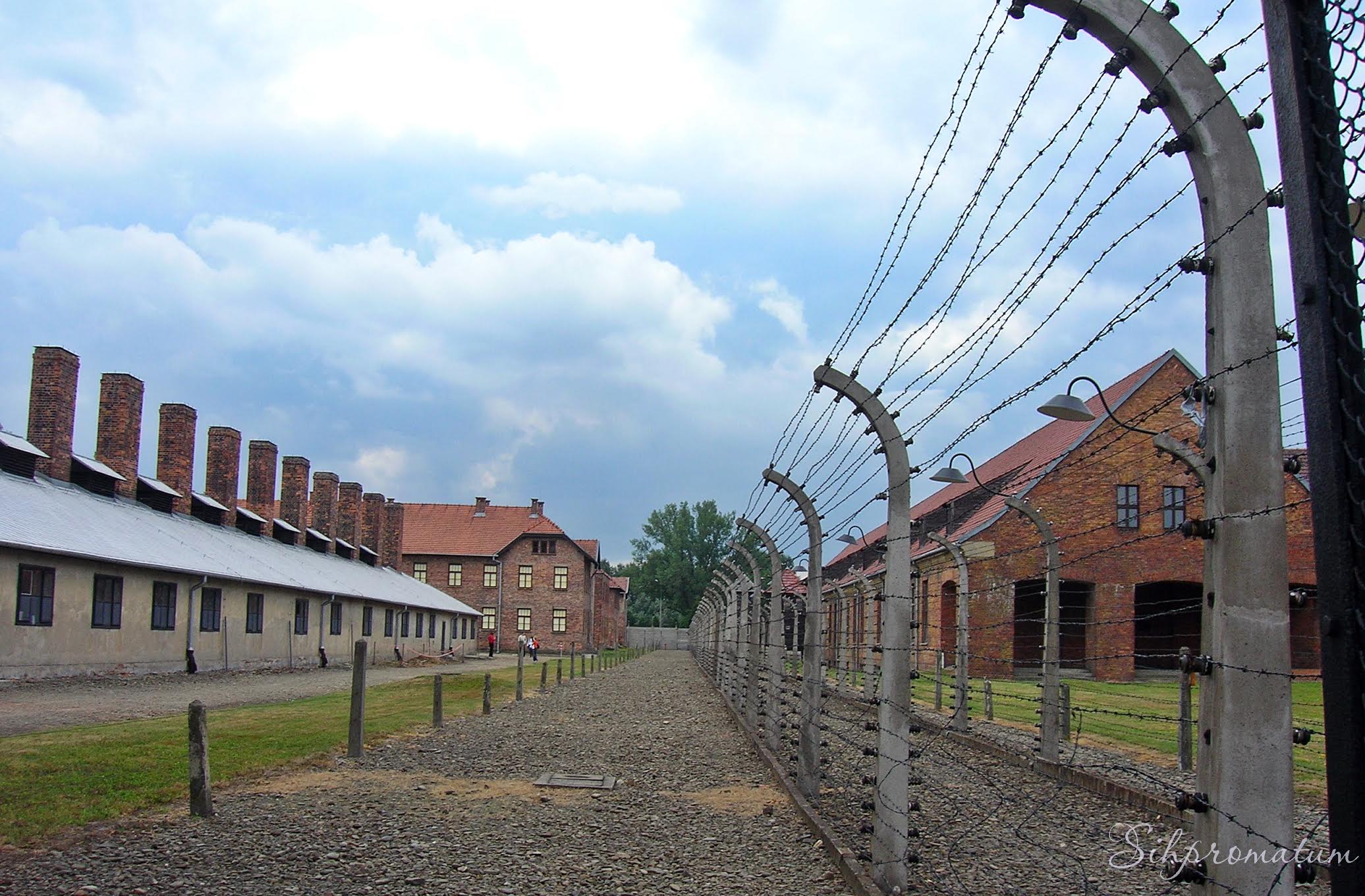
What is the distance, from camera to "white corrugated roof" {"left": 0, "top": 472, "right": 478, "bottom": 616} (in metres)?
23.0

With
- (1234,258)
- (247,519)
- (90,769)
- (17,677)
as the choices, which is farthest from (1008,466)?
(1234,258)

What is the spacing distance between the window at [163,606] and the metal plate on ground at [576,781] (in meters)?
18.9

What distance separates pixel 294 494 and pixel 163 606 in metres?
18.7

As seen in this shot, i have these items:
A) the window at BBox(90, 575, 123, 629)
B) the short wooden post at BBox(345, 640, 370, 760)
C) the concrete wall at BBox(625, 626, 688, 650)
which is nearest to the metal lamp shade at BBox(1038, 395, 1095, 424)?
the short wooden post at BBox(345, 640, 370, 760)

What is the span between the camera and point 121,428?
32.0 m

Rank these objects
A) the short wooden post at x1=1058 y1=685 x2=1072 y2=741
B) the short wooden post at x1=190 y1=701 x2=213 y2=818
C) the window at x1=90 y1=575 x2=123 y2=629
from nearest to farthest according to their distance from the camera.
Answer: the short wooden post at x1=190 y1=701 x2=213 y2=818 → the short wooden post at x1=1058 y1=685 x2=1072 y2=741 → the window at x1=90 y1=575 x2=123 y2=629

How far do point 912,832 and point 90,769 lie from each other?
8.08 metres

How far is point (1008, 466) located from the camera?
37938 millimetres

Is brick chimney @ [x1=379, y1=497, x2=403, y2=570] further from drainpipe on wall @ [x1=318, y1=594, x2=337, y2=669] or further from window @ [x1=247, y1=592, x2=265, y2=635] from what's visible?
window @ [x1=247, y1=592, x2=265, y2=635]

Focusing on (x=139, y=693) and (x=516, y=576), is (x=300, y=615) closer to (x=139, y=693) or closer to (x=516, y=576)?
(x=139, y=693)

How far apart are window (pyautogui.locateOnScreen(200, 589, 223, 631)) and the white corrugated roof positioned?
71 centimetres

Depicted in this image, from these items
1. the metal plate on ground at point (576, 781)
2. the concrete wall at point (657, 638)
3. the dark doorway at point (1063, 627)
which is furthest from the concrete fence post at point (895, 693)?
the concrete wall at point (657, 638)

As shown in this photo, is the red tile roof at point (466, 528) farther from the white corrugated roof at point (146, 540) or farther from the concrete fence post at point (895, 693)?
the concrete fence post at point (895, 693)

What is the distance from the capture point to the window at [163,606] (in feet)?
86.8
